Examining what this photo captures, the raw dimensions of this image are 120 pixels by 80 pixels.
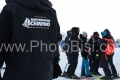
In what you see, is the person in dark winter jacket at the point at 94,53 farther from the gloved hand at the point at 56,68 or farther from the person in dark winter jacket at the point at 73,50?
the gloved hand at the point at 56,68

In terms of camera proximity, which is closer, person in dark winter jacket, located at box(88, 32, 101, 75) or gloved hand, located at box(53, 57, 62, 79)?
gloved hand, located at box(53, 57, 62, 79)

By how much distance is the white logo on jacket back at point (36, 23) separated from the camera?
5.92 ft

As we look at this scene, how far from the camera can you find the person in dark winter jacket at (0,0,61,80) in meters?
1.74

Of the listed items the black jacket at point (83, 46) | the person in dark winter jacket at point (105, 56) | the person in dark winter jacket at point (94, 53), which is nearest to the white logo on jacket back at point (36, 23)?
the person in dark winter jacket at point (105, 56)

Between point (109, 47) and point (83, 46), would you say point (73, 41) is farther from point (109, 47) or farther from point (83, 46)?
point (109, 47)

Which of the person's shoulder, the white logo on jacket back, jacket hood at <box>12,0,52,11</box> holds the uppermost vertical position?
jacket hood at <box>12,0,52,11</box>

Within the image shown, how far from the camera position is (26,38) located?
5.91ft

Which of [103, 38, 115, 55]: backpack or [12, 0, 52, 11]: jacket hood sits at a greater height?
[12, 0, 52, 11]: jacket hood

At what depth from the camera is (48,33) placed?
1958 millimetres

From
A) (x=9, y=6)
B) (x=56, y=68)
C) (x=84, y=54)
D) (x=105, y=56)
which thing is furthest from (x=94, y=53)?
(x=9, y=6)

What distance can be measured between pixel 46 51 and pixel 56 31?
0.84 ft

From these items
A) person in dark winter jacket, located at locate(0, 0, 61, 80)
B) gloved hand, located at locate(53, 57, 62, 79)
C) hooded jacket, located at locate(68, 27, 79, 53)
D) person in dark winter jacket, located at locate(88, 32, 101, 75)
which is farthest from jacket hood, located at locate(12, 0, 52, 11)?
person in dark winter jacket, located at locate(88, 32, 101, 75)

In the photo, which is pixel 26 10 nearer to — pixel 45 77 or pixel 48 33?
pixel 48 33

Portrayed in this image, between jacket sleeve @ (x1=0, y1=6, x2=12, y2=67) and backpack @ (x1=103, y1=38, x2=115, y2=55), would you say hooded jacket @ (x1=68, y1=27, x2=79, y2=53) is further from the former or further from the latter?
jacket sleeve @ (x1=0, y1=6, x2=12, y2=67)
